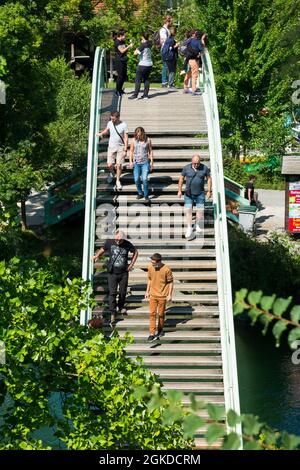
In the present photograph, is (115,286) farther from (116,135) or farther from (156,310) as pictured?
(116,135)

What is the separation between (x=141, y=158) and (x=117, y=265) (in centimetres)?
266

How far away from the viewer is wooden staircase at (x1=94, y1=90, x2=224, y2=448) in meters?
15.4

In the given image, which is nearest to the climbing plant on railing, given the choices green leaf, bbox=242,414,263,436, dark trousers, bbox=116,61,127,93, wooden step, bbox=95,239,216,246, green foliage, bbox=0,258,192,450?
green leaf, bbox=242,414,263,436

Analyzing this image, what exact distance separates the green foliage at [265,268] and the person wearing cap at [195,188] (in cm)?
784

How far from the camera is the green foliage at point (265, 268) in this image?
25.2m

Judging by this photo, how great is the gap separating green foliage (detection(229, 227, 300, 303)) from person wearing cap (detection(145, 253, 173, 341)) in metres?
9.59

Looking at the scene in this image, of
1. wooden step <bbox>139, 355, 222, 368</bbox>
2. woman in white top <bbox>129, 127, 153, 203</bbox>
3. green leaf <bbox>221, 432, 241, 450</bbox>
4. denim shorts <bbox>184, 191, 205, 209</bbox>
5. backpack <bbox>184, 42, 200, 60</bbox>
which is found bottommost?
wooden step <bbox>139, 355, 222, 368</bbox>

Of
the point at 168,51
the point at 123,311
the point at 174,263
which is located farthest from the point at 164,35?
the point at 123,311

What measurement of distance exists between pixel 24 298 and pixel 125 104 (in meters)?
9.43

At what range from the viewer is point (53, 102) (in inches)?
1006

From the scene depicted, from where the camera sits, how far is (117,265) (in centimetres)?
1596

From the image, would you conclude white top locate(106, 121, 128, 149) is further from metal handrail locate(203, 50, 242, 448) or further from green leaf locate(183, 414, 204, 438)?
green leaf locate(183, 414, 204, 438)

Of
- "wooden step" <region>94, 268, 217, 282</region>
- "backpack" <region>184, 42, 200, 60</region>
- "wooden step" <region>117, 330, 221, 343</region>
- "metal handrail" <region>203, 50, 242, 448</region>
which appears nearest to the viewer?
"metal handrail" <region>203, 50, 242, 448</region>
